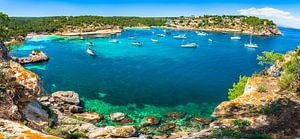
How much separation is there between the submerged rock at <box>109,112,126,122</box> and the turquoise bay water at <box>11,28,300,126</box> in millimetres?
1986

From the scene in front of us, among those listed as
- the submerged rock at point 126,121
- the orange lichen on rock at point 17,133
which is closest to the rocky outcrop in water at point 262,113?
the orange lichen on rock at point 17,133

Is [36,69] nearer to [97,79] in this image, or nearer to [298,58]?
[97,79]

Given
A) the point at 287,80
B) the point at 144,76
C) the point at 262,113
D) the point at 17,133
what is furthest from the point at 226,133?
the point at 144,76

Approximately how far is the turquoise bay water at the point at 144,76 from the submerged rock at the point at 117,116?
199 centimetres

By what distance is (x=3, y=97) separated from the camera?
1375cm

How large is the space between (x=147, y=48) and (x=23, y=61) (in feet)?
176

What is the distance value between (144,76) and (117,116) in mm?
29973

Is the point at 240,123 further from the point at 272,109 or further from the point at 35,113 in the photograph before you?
the point at 35,113

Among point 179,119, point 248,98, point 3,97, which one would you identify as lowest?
point 179,119

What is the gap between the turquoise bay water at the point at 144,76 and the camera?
48.5m

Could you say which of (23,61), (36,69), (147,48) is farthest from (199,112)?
(147,48)

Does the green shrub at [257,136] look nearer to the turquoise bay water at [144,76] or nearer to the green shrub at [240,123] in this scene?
the green shrub at [240,123]

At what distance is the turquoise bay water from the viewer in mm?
48500

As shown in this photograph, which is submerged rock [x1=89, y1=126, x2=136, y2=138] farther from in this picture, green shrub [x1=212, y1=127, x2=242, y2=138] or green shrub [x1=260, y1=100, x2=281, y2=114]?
green shrub [x1=260, y1=100, x2=281, y2=114]
